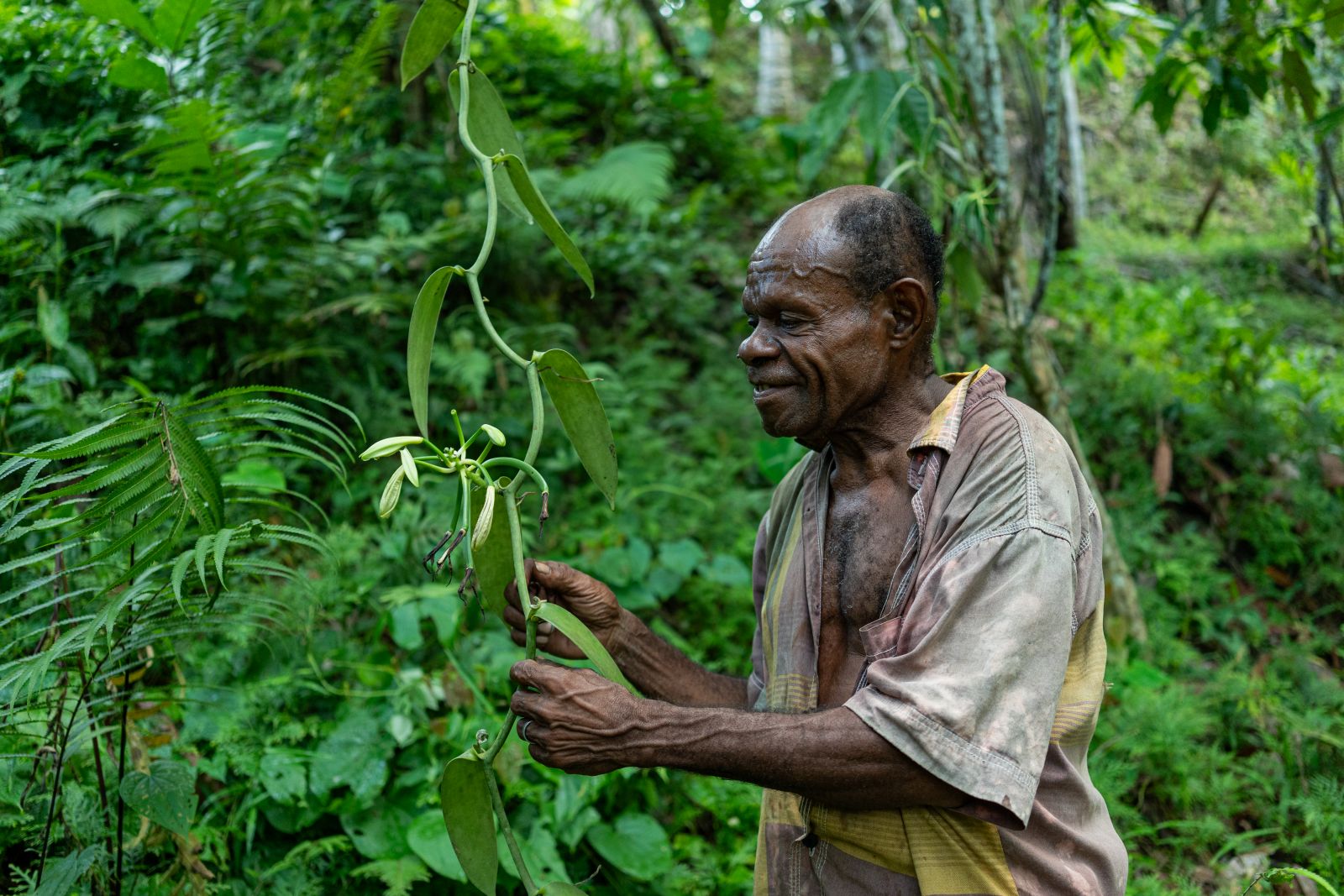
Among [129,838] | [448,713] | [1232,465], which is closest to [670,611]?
[448,713]

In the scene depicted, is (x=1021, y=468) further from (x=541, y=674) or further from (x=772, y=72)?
(x=772, y=72)

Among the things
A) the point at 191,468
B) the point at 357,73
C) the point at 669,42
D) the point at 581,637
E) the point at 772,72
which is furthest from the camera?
the point at 772,72

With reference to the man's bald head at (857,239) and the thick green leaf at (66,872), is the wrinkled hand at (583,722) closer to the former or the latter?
the man's bald head at (857,239)

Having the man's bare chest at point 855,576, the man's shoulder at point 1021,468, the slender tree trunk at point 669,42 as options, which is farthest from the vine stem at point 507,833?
the slender tree trunk at point 669,42

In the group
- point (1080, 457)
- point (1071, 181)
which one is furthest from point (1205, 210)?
point (1080, 457)

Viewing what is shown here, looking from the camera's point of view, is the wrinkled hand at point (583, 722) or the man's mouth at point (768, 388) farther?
the man's mouth at point (768, 388)

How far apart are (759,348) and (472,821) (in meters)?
0.78

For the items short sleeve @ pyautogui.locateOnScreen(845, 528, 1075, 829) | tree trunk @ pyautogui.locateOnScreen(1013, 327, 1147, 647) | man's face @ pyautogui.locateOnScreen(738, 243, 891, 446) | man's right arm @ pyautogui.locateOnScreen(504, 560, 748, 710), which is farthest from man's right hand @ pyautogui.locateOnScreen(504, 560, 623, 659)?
tree trunk @ pyautogui.locateOnScreen(1013, 327, 1147, 647)

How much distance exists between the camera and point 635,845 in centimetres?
244

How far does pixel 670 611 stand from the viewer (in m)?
3.34

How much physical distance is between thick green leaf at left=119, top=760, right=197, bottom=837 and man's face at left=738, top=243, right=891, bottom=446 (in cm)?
106

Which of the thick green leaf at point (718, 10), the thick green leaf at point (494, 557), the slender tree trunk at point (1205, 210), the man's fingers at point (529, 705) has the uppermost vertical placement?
the thick green leaf at point (718, 10)

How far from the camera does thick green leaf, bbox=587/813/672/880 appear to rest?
2.39 metres

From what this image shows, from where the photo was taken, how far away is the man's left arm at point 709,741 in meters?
1.28
